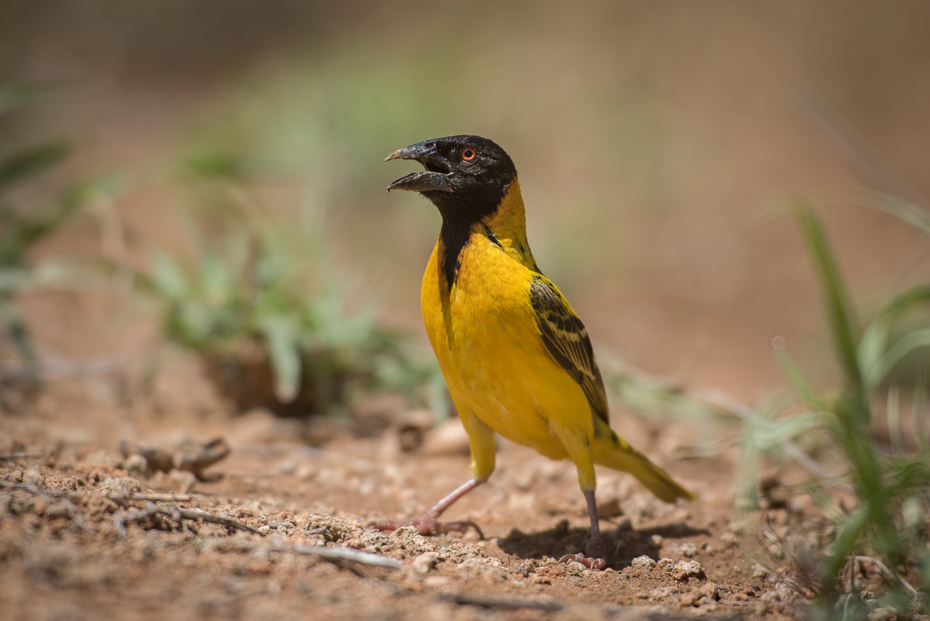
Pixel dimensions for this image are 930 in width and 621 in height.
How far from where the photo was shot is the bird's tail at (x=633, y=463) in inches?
146

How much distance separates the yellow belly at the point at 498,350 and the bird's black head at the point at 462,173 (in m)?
0.20

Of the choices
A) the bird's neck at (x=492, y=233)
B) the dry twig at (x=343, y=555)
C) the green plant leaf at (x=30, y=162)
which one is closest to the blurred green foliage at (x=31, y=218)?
the green plant leaf at (x=30, y=162)

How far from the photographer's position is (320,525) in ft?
9.64

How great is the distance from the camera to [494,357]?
3252 millimetres

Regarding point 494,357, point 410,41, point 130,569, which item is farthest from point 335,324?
point 410,41

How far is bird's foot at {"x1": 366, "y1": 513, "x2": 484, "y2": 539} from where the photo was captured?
3.40 meters

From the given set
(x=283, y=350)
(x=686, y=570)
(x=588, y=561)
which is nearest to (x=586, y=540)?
(x=588, y=561)

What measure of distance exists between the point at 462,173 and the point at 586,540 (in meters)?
1.92

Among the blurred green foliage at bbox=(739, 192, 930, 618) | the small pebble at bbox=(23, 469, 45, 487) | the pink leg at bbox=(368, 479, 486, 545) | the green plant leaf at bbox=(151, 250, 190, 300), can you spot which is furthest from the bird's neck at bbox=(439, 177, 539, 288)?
the green plant leaf at bbox=(151, 250, 190, 300)

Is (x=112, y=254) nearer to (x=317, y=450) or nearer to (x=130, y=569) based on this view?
(x=317, y=450)

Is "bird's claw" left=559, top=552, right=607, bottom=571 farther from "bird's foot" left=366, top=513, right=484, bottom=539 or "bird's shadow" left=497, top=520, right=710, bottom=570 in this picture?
"bird's foot" left=366, top=513, right=484, bottom=539

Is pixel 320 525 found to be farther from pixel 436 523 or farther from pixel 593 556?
pixel 593 556

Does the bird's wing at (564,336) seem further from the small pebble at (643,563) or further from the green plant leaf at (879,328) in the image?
the green plant leaf at (879,328)

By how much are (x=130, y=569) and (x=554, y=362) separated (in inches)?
77.9
